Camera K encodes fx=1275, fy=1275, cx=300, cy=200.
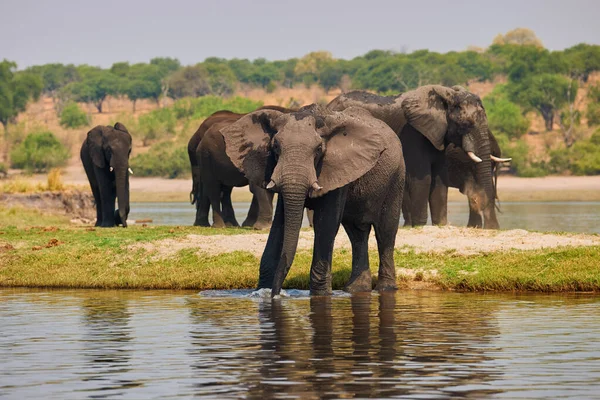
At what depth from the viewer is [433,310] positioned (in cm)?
1597

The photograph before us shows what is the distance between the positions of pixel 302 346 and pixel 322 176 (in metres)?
4.01

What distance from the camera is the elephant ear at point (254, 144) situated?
55.3 feet

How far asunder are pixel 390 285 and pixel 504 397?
869cm

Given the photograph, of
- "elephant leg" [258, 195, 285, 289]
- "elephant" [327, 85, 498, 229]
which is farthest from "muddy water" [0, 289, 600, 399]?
"elephant" [327, 85, 498, 229]

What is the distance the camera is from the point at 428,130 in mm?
24891

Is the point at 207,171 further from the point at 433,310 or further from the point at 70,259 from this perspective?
the point at 433,310

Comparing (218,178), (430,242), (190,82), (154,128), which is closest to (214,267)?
(430,242)

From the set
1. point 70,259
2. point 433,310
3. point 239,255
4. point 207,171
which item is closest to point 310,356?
point 433,310

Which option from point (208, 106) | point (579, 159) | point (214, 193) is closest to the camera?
point (214, 193)

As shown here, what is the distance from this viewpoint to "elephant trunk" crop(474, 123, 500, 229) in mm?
25547

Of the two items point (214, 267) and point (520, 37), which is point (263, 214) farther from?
point (520, 37)

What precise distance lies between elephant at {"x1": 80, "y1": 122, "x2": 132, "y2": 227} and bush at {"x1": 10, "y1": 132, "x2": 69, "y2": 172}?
163 ft

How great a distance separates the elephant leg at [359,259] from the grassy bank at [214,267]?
0.83 metres

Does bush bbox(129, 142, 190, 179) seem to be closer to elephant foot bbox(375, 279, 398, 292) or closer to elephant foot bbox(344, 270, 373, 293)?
elephant foot bbox(375, 279, 398, 292)
